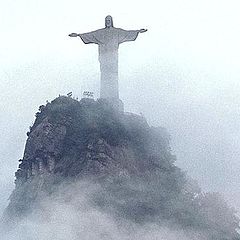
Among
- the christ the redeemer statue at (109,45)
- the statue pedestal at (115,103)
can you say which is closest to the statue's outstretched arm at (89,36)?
the christ the redeemer statue at (109,45)

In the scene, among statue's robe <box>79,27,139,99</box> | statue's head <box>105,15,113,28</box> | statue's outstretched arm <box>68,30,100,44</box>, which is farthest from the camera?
statue's outstretched arm <box>68,30,100,44</box>

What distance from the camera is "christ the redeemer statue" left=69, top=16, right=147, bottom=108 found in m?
57.0

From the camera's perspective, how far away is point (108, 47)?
57875 millimetres

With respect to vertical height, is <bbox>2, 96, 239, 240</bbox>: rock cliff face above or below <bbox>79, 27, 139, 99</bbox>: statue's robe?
below

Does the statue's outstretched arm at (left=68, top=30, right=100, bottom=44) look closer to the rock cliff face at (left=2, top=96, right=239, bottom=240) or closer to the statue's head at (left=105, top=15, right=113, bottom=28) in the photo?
the statue's head at (left=105, top=15, right=113, bottom=28)

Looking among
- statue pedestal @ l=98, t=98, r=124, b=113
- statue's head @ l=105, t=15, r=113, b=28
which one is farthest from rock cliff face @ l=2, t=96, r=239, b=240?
statue's head @ l=105, t=15, r=113, b=28

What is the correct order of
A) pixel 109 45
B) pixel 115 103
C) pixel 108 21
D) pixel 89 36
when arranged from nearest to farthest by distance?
pixel 115 103 → pixel 108 21 → pixel 109 45 → pixel 89 36

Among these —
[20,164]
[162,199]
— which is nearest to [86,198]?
[162,199]

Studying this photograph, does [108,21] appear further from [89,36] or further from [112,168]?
[112,168]

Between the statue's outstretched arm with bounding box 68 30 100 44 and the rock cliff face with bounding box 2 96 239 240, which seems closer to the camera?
the rock cliff face with bounding box 2 96 239 240

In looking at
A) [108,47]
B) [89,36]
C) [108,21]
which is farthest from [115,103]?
[108,21]

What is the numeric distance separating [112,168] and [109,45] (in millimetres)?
13209

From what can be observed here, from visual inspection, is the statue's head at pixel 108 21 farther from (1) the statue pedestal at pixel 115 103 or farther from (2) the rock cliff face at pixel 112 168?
(2) the rock cliff face at pixel 112 168

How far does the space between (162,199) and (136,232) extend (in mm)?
4323
